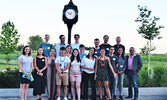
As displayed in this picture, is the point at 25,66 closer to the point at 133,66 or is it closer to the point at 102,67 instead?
the point at 102,67

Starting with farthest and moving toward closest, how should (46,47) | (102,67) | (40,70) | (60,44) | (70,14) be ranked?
(70,14)
(46,47)
(60,44)
(102,67)
(40,70)

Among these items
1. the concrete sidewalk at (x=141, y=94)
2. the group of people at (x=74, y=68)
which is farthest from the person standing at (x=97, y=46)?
the concrete sidewalk at (x=141, y=94)

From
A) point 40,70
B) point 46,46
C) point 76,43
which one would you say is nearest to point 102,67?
point 76,43

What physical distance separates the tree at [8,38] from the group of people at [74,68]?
2110 cm

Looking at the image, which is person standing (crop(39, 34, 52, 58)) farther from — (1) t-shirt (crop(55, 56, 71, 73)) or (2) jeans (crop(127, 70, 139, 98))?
(2) jeans (crop(127, 70, 139, 98))

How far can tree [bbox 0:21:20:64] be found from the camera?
26.1m

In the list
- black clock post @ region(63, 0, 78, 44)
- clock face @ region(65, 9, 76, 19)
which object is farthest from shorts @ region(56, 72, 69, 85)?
clock face @ region(65, 9, 76, 19)

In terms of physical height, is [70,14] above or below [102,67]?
above

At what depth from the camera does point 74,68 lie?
6.16 metres

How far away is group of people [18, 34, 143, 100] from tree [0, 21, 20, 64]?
69.2 ft

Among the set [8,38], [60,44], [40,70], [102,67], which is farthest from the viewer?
[8,38]

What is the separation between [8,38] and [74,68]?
2210 centimetres

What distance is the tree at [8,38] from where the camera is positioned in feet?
85.7

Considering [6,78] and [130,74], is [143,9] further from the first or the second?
[6,78]
